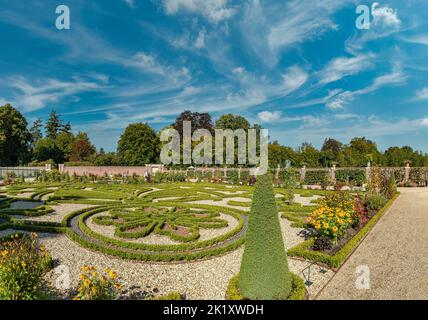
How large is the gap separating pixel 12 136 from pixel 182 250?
4696cm

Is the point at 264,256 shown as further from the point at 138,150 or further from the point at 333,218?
the point at 138,150

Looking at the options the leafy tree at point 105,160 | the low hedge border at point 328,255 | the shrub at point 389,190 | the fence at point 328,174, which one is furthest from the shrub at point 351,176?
the leafy tree at point 105,160

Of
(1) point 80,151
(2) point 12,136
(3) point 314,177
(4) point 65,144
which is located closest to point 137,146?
(1) point 80,151

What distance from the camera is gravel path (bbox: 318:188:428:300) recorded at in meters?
5.18

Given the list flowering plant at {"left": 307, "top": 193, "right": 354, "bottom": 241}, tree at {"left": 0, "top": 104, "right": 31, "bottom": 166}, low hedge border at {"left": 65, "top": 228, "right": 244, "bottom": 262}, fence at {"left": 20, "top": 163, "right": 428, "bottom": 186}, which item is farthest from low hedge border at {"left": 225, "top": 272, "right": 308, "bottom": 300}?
tree at {"left": 0, "top": 104, "right": 31, "bottom": 166}

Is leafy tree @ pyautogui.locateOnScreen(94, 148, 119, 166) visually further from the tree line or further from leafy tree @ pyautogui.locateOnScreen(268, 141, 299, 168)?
leafy tree @ pyautogui.locateOnScreen(268, 141, 299, 168)

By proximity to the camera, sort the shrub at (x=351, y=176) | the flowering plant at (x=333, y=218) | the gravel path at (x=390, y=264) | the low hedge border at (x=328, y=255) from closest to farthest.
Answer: the gravel path at (x=390, y=264) → the low hedge border at (x=328, y=255) → the flowering plant at (x=333, y=218) → the shrub at (x=351, y=176)

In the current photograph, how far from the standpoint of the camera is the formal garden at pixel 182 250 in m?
4.53

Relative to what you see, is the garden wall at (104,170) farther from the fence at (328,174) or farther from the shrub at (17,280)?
the shrub at (17,280)

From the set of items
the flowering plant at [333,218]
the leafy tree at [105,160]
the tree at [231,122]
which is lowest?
the flowering plant at [333,218]

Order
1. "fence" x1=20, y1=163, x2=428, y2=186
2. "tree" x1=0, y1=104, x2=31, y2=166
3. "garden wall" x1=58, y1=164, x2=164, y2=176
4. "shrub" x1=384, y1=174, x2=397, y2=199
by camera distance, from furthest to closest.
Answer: "tree" x1=0, y1=104, x2=31, y2=166
"garden wall" x1=58, y1=164, x2=164, y2=176
"fence" x1=20, y1=163, x2=428, y2=186
"shrub" x1=384, y1=174, x2=397, y2=199

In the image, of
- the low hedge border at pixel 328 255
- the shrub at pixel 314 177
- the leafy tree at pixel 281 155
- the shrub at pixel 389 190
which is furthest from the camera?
the leafy tree at pixel 281 155
